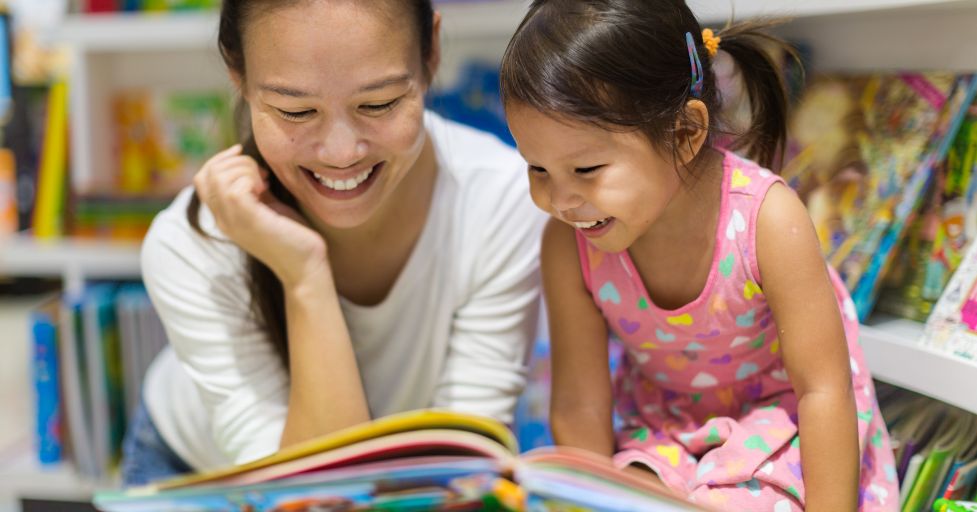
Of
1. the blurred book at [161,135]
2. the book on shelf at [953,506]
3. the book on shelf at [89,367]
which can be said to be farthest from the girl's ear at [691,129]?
the blurred book at [161,135]

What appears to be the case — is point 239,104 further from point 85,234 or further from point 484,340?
point 85,234

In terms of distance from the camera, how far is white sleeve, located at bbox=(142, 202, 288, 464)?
102 centimetres

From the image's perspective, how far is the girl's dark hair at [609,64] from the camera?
0.75m

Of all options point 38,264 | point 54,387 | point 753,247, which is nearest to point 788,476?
point 753,247

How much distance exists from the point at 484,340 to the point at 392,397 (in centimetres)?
16

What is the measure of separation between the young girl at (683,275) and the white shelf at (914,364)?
0.17ft

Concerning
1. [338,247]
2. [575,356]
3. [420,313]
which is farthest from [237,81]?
[575,356]

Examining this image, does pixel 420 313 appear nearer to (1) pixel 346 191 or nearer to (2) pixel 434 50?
(1) pixel 346 191

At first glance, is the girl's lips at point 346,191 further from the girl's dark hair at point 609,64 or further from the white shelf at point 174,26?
the white shelf at point 174,26

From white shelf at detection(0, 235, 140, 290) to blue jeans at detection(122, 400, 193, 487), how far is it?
41cm

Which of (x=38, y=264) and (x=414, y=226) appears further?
(x=38, y=264)

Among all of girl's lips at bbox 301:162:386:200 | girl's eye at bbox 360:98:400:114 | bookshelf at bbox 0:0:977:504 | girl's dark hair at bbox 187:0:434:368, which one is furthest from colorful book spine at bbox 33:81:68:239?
girl's eye at bbox 360:98:400:114

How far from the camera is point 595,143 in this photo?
77 centimetres

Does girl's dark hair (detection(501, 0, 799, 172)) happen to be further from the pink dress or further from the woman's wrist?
the woman's wrist
